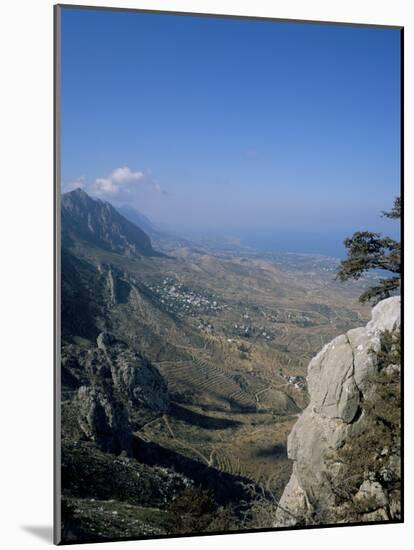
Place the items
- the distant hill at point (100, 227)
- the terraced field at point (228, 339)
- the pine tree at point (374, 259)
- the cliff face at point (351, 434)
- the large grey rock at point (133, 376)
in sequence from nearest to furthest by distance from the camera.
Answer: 1. the distant hill at point (100, 227)
2. the large grey rock at point (133, 376)
3. the terraced field at point (228, 339)
4. the cliff face at point (351, 434)
5. the pine tree at point (374, 259)

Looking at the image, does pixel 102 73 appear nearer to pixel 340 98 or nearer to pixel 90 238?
pixel 90 238

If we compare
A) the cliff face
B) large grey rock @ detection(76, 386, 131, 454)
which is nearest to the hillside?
large grey rock @ detection(76, 386, 131, 454)

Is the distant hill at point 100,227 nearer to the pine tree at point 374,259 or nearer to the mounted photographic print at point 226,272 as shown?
the mounted photographic print at point 226,272

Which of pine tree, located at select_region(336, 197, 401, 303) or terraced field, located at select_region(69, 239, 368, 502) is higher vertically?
pine tree, located at select_region(336, 197, 401, 303)

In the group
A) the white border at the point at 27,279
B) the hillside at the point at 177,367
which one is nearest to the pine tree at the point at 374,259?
the hillside at the point at 177,367

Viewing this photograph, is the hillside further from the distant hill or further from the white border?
the white border

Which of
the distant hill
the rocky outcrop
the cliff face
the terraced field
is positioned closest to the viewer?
the distant hill

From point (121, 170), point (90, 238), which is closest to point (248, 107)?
point (121, 170)
